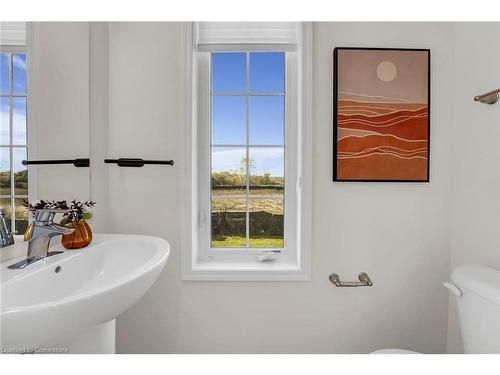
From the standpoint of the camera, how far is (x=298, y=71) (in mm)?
1326

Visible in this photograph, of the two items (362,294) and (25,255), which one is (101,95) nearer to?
(25,255)

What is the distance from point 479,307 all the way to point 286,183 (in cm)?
→ 87

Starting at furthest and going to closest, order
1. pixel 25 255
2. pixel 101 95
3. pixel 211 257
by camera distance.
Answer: pixel 211 257 → pixel 101 95 → pixel 25 255

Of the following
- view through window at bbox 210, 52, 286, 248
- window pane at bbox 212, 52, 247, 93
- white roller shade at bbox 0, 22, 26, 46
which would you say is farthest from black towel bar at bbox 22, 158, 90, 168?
window pane at bbox 212, 52, 247, 93

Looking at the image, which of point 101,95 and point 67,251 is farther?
point 101,95

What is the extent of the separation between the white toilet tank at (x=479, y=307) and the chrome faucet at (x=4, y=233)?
154 centimetres

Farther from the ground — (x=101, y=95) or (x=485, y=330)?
(x=101, y=95)

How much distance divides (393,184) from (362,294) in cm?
53

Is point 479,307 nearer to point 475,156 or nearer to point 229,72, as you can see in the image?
point 475,156

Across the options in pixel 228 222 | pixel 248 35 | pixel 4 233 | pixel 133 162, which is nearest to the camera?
pixel 4 233

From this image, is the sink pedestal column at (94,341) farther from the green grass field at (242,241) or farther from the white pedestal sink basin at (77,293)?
the green grass field at (242,241)

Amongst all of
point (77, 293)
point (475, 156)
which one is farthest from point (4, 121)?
point (475, 156)

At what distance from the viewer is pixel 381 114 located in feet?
4.19

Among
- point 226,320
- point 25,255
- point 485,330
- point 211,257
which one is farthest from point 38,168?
point 485,330
